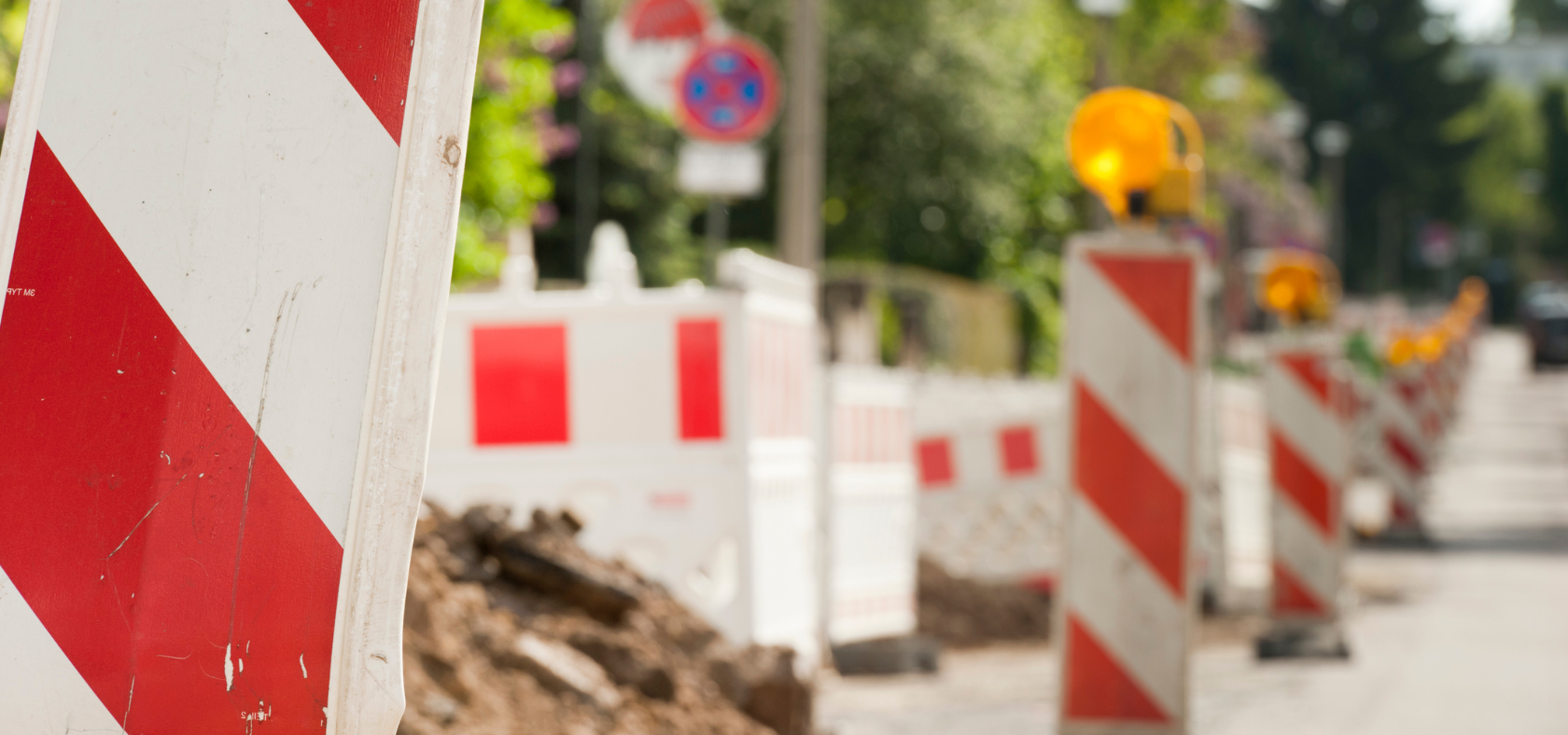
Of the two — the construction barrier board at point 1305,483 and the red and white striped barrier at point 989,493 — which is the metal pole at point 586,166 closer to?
the red and white striped barrier at point 989,493

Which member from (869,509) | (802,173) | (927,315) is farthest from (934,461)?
(927,315)

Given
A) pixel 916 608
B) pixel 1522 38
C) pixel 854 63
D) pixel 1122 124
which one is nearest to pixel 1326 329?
pixel 916 608

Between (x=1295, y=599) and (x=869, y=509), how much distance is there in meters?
2.05

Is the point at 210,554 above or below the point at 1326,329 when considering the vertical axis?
below

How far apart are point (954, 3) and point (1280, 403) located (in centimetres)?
3035

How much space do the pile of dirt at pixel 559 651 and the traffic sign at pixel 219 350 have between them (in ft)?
7.51

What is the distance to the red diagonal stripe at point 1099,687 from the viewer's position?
5105 millimetres

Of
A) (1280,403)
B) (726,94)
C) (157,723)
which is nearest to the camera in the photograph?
(157,723)

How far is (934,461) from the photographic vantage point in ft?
41.1

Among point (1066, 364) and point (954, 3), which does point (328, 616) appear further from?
point (954, 3)

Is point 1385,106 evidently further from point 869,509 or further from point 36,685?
point 36,685

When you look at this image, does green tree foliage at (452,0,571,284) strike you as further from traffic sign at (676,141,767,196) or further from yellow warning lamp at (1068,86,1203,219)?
yellow warning lamp at (1068,86,1203,219)

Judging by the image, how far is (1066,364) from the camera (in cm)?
519

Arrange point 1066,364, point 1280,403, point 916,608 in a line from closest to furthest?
point 1066,364
point 1280,403
point 916,608
